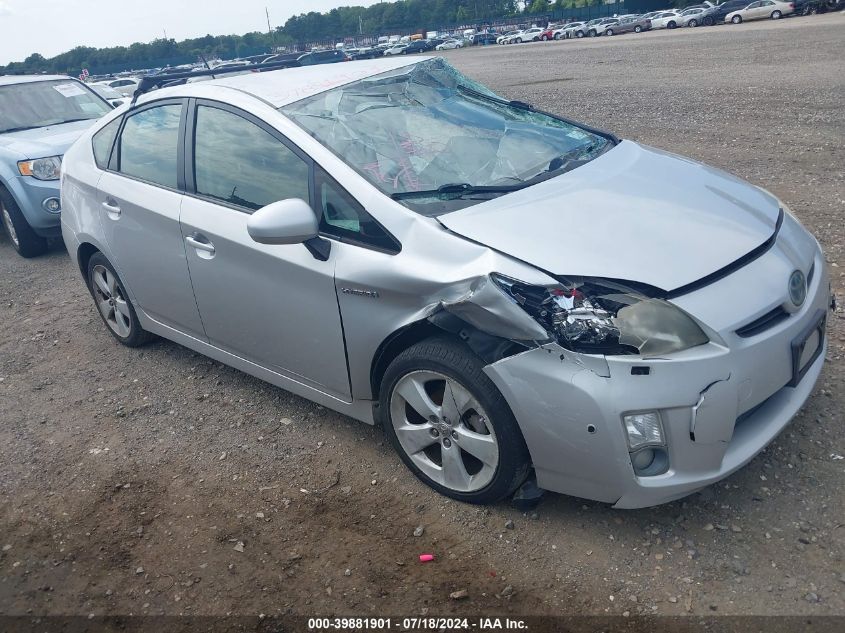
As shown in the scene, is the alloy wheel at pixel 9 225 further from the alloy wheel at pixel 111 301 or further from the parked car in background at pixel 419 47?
the parked car in background at pixel 419 47

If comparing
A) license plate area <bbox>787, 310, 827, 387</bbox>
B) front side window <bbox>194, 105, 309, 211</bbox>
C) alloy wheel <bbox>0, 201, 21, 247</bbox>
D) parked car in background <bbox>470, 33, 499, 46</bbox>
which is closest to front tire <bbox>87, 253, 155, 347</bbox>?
front side window <bbox>194, 105, 309, 211</bbox>

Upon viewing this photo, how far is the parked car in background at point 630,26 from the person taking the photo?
4681 cm

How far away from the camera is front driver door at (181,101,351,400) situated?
330 cm

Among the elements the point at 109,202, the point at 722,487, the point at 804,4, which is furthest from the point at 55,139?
the point at 804,4

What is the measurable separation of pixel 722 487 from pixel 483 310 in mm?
1285

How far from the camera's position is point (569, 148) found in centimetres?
384

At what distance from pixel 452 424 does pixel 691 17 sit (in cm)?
4606

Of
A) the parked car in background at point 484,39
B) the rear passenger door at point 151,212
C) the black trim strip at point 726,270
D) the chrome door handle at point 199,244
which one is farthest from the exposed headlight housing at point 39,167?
the parked car in background at point 484,39

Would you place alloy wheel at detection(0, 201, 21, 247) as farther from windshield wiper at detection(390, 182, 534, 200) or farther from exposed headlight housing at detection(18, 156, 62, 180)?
windshield wiper at detection(390, 182, 534, 200)

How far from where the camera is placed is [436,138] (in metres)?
3.62

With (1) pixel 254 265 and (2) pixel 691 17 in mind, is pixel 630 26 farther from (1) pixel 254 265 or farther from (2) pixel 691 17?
(1) pixel 254 265

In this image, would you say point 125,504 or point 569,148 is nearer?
point 125,504

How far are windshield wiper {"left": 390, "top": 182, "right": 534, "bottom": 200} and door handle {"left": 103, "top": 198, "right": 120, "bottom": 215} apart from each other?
2062 millimetres

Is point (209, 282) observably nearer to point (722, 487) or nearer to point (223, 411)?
point (223, 411)
